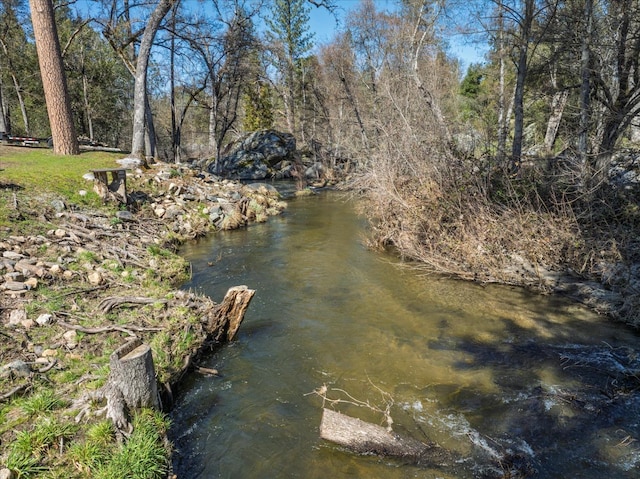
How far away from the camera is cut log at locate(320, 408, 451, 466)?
3.52 meters

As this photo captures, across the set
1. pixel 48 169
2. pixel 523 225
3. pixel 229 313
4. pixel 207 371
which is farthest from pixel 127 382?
pixel 48 169

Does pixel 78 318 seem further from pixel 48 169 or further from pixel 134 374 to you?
pixel 48 169

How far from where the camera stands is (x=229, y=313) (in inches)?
208

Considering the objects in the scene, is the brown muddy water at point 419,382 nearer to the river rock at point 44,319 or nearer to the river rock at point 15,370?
the river rock at point 15,370

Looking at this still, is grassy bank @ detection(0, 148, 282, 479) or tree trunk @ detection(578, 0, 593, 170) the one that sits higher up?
tree trunk @ detection(578, 0, 593, 170)

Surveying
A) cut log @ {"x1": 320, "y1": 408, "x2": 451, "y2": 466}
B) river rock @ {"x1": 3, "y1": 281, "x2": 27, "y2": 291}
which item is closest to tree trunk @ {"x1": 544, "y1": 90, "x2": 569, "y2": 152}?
cut log @ {"x1": 320, "y1": 408, "x2": 451, "y2": 466}

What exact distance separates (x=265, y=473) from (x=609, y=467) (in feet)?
10.4

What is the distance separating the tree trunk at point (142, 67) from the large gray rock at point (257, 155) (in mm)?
12409

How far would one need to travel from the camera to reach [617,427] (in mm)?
3893

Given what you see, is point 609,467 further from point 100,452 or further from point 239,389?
point 100,452

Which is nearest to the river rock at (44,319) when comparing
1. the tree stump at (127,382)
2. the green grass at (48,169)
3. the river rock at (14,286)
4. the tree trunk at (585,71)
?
the river rock at (14,286)

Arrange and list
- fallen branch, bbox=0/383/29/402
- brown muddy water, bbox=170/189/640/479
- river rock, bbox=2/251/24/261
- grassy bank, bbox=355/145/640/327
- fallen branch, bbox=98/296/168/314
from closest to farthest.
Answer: fallen branch, bbox=0/383/29/402 → brown muddy water, bbox=170/189/640/479 → fallen branch, bbox=98/296/168/314 → river rock, bbox=2/251/24/261 → grassy bank, bbox=355/145/640/327

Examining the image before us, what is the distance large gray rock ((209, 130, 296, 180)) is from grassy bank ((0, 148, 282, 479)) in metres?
17.3

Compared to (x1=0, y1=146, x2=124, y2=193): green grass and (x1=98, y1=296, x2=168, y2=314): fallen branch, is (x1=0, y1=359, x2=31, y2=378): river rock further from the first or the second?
(x1=0, y1=146, x2=124, y2=193): green grass
